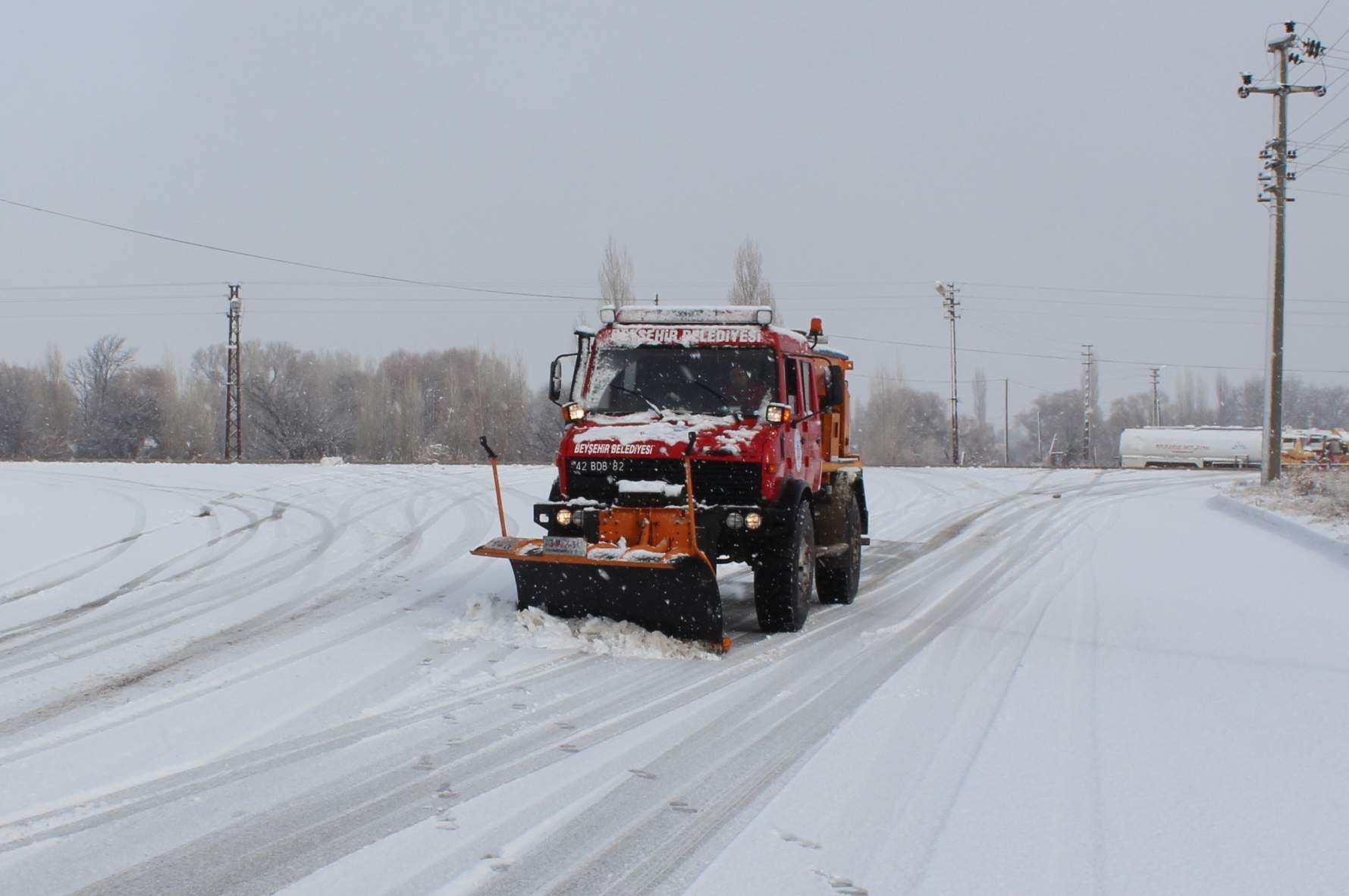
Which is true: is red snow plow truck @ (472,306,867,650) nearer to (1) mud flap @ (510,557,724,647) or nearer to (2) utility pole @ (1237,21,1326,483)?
(1) mud flap @ (510,557,724,647)

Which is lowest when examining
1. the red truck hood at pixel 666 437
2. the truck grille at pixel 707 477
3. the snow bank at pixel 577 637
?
the snow bank at pixel 577 637

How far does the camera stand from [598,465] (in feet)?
26.6

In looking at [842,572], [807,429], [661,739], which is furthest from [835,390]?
[661,739]

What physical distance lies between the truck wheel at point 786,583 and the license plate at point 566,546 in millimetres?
1546

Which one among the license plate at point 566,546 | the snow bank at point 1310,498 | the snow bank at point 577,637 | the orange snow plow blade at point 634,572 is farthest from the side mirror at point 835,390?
the snow bank at point 1310,498

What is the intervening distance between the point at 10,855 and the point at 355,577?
Result: 24.3 feet

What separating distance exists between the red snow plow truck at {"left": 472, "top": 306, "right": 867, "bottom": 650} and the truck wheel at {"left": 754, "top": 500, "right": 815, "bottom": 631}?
12 millimetres

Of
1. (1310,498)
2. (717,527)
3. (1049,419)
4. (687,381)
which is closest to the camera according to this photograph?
(717,527)

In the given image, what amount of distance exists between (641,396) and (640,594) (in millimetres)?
1846

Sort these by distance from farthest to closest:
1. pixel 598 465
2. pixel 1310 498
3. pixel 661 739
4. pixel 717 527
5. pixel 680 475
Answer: pixel 1310 498 → pixel 598 465 → pixel 680 475 → pixel 717 527 → pixel 661 739

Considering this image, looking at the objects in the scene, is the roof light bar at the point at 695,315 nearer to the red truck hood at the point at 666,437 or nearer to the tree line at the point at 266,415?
the red truck hood at the point at 666,437

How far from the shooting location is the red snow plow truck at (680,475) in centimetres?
756

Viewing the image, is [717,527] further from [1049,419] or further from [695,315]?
[1049,419]

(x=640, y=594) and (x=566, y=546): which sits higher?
(x=566, y=546)
